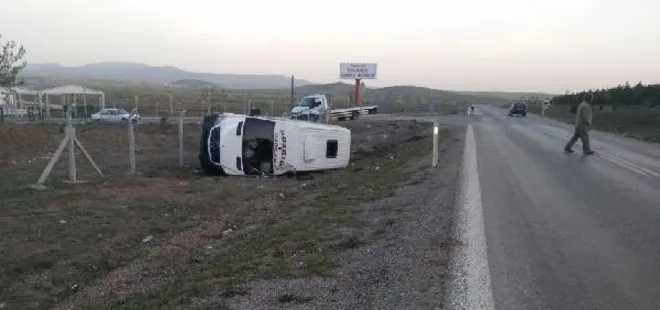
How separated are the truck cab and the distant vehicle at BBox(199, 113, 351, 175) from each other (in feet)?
61.6

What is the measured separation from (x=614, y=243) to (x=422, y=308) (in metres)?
3.29

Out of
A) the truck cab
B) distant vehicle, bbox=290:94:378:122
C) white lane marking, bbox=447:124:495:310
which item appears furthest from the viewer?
the truck cab

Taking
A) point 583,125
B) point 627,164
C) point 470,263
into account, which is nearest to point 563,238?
point 470,263

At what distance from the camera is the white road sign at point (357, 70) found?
7056cm

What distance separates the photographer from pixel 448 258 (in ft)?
21.3

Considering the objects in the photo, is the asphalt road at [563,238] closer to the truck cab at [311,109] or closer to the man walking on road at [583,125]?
the man walking on road at [583,125]

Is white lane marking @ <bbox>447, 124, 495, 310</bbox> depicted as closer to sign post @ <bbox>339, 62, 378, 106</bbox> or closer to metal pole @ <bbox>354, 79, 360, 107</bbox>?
metal pole @ <bbox>354, 79, 360, 107</bbox>

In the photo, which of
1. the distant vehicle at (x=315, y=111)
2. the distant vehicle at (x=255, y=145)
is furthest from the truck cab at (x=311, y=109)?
the distant vehicle at (x=255, y=145)

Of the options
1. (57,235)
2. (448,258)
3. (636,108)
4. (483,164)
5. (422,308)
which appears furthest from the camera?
(636,108)

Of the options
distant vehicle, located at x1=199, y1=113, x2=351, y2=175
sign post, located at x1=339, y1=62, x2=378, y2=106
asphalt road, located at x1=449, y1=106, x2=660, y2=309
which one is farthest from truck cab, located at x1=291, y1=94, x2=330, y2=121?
sign post, located at x1=339, y1=62, x2=378, y2=106

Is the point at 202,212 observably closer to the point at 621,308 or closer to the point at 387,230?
the point at 387,230

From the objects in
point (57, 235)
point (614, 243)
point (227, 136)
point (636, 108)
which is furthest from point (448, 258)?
point (636, 108)

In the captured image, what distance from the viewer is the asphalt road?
17.7 ft

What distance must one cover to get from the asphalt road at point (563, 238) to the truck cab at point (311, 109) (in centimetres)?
2551
